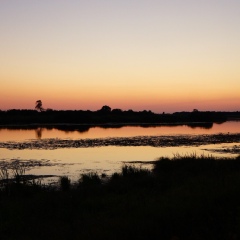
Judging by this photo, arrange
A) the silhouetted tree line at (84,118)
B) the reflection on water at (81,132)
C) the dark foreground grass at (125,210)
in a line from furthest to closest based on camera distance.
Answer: the silhouetted tree line at (84,118) < the reflection on water at (81,132) < the dark foreground grass at (125,210)

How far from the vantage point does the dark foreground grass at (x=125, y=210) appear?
7949 millimetres

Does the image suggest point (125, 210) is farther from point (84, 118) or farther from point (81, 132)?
point (84, 118)

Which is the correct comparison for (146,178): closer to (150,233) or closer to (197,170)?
(197,170)

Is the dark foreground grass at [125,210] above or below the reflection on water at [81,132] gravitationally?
below

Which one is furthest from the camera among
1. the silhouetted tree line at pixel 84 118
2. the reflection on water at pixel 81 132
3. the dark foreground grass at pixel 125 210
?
the silhouetted tree line at pixel 84 118

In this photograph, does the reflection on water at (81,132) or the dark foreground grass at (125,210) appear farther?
the reflection on water at (81,132)

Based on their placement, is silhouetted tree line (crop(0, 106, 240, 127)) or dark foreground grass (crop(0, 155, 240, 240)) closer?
dark foreground grass (crop(0, 155, 240, 240))

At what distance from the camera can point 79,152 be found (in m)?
32.1

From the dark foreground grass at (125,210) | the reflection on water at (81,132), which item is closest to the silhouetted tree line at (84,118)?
the reflection on water at (81,132)

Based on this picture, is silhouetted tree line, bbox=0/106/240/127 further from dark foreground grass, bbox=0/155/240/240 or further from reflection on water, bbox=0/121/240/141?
dark foreground grass, bbox=0/155/240/240

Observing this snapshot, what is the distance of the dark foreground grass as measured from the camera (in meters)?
A: 7.95

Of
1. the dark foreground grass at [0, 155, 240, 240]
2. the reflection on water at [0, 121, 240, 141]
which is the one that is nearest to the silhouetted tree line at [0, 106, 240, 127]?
the reflection on water at [0, 121, 240, 141]

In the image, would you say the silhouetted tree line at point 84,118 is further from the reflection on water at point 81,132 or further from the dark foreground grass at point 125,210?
the dark foreground grass at point 125,210

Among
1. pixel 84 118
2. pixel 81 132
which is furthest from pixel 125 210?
pixel 84 118
